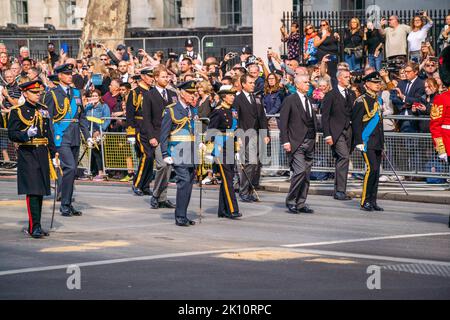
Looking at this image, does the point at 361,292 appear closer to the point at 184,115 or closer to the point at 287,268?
the point at 287,268

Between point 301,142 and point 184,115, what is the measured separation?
7.26 ft

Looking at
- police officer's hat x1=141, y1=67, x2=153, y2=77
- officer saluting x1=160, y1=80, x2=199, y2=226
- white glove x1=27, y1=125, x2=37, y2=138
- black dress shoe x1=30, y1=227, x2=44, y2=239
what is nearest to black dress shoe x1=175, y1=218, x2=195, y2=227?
officer saluting x1=160, y1=80, x2=199, y2=226

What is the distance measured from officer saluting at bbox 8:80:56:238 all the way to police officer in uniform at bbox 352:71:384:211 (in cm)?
515

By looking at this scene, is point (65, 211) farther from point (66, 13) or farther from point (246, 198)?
point (66, 13)

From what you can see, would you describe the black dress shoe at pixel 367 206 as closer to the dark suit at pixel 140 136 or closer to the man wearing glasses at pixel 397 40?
the dark suit at pixel 140 136

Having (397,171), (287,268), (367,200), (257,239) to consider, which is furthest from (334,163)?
(287,268)

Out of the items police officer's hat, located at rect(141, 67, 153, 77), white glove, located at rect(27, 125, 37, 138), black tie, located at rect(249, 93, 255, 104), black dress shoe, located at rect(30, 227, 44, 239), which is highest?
police officer's hat, located at rect(141, 67, 153, 77)

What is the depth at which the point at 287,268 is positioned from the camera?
1375 cm

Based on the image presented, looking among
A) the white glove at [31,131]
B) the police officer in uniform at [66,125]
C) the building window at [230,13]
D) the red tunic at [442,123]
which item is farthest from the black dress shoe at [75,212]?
the building window at [230,13]

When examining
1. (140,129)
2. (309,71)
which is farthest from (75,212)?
(309,71)

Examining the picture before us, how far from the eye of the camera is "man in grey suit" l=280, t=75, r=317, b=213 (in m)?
19.0

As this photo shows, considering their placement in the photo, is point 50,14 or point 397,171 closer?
point 397,171

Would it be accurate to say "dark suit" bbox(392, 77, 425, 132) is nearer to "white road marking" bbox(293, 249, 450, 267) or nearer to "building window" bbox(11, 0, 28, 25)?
"white road marking" bbox(293, 249, 450, 267)

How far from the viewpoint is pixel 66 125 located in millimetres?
18766
